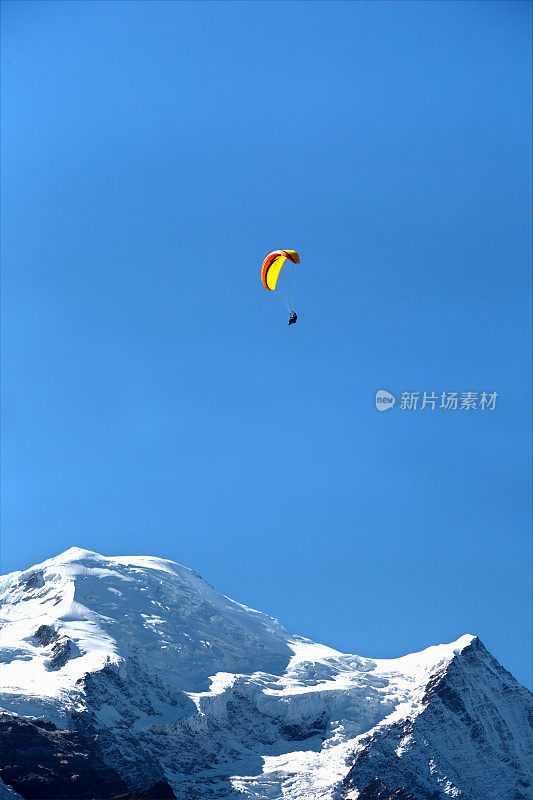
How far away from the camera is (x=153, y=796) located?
196375mm

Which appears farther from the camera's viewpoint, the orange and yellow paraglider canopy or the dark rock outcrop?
the dark rock outcrop

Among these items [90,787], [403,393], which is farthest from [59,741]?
[403,393]

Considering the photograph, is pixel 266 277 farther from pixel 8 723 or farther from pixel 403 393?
pixel 8 723

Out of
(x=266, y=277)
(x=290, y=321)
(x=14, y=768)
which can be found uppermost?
(x=266, y=277)

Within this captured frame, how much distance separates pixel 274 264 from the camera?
492ft

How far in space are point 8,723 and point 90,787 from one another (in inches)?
801

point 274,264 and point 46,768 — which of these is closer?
point 274,264

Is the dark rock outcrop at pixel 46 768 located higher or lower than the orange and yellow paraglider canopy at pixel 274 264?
lower

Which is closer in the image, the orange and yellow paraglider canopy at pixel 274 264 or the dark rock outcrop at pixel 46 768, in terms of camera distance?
the orange and yellow paraglider canopy at pixel 274 264

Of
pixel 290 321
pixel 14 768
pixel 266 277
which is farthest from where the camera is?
pixel 14 768

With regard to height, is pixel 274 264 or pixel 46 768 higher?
pixel 274 264

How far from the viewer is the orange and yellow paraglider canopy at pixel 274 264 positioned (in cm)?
14700

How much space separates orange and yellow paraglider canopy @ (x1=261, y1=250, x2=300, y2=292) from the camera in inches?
5787

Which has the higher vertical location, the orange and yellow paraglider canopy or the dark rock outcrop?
the orange and yellow paraglider canopy
